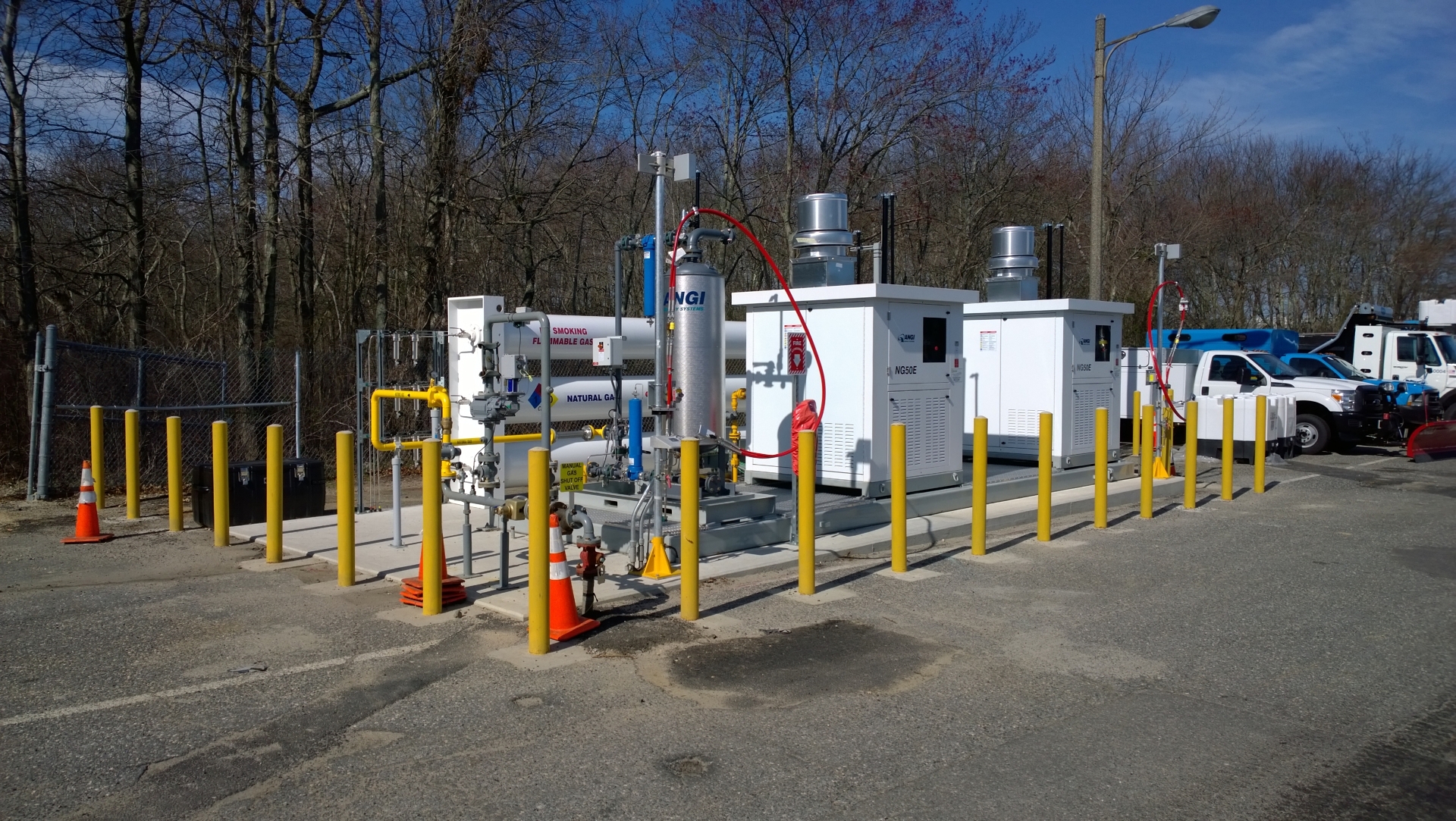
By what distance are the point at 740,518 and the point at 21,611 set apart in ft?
17.2

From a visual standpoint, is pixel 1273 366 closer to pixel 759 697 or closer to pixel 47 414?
pixel 759 697

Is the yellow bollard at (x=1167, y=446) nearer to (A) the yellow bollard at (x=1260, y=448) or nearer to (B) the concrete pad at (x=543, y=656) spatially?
(A) the yellow bollard at (x=1260, y=448)

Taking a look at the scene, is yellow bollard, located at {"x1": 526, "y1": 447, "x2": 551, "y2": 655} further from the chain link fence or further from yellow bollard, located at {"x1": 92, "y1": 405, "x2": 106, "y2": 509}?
the chain link fence

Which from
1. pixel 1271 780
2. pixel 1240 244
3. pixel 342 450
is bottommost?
pixel 1271 780

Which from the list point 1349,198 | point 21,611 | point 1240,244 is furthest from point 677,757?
point 1349,198

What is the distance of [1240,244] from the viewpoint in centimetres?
3678

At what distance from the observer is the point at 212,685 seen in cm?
554

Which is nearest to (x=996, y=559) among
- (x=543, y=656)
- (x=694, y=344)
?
(x=694, y=344)

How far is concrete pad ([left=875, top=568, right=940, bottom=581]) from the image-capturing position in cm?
830

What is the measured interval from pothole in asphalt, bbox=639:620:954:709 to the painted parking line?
4.90ft

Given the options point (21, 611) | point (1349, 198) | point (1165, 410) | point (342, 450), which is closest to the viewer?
point (21, 611)

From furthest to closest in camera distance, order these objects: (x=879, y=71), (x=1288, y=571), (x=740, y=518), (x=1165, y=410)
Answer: (x=879, y=71) → (x=1165, y=410) → (x=740, y=518) → (x=1288, y=571)

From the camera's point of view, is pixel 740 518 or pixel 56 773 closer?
pixel 56 773

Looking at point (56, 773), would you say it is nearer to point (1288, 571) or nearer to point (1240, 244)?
point (1288, 571)
